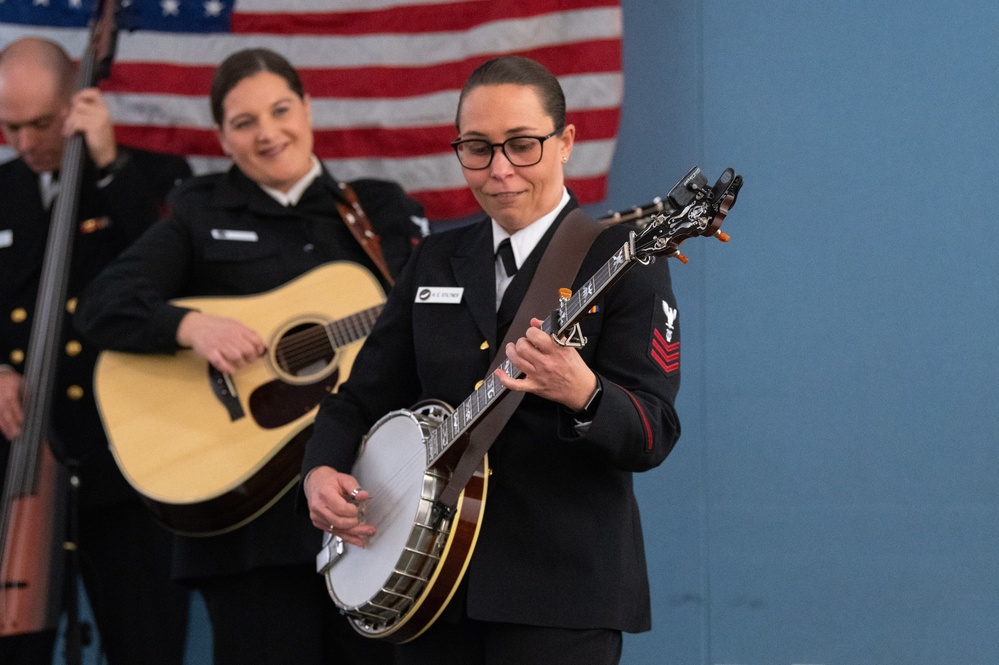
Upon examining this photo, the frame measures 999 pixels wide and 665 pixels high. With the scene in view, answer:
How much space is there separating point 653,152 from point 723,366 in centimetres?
73

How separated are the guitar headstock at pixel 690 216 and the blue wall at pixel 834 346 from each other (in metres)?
1.83

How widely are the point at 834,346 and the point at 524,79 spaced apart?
1741mm

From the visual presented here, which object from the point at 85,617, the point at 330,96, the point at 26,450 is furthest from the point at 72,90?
the point at 85,617

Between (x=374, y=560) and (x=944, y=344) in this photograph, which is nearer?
(x=374, y=560)

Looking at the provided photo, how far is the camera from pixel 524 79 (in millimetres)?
2074

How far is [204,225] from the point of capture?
3.29 metres

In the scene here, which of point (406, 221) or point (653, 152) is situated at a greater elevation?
point (653, 152)

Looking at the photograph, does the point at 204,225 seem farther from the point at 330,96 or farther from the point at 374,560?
the point at 374,560

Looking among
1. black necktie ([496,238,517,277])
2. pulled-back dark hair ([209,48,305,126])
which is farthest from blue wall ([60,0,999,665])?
black necktie ([496,238,517,277])

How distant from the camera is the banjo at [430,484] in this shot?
1.73 meters

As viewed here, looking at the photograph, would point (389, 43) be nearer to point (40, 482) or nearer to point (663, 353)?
point (40, 482)

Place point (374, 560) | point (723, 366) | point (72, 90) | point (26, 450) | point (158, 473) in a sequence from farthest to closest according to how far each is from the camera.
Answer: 1. point (72, 90)
2. point (723, 366)
3. point (26, 450)
4. point (158, 473)
5. point (374, 560)

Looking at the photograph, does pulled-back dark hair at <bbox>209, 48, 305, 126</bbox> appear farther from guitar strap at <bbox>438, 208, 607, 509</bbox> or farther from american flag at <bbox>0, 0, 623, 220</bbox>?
guitar strap at <bbox>438, 208, 607, 509</bbox>

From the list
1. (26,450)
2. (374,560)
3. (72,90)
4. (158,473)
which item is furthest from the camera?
(72,90)
